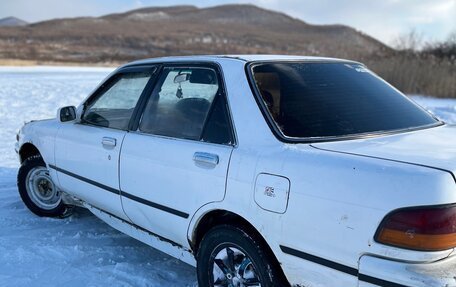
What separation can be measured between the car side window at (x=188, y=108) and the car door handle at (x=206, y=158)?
4.1 inches

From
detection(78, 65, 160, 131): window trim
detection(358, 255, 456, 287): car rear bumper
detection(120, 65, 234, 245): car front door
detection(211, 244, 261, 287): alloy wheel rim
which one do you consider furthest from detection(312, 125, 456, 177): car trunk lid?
detection(78, 65, 160, 131): window trim

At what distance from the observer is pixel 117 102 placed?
3961mm

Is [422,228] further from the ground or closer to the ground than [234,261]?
further from the ground

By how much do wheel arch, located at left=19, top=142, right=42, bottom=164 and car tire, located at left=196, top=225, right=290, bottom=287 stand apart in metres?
2.68

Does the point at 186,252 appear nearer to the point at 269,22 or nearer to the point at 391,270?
the point at 391,270

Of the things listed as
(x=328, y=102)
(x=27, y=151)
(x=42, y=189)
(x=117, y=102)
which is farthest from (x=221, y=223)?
(x=27, y=151)

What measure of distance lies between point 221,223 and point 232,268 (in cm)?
27

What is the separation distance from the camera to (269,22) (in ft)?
436

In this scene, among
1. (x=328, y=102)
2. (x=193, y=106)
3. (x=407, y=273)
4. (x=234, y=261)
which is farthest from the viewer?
(x=193, y=106)

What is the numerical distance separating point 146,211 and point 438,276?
1.99 m

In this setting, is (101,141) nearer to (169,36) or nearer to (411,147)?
(411,147)

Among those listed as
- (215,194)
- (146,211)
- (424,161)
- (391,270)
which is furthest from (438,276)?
(146,211)

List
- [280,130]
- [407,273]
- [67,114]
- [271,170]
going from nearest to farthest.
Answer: [407,273] < [271,170] < [280,130] < [67,114]

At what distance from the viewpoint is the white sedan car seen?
2010mm
